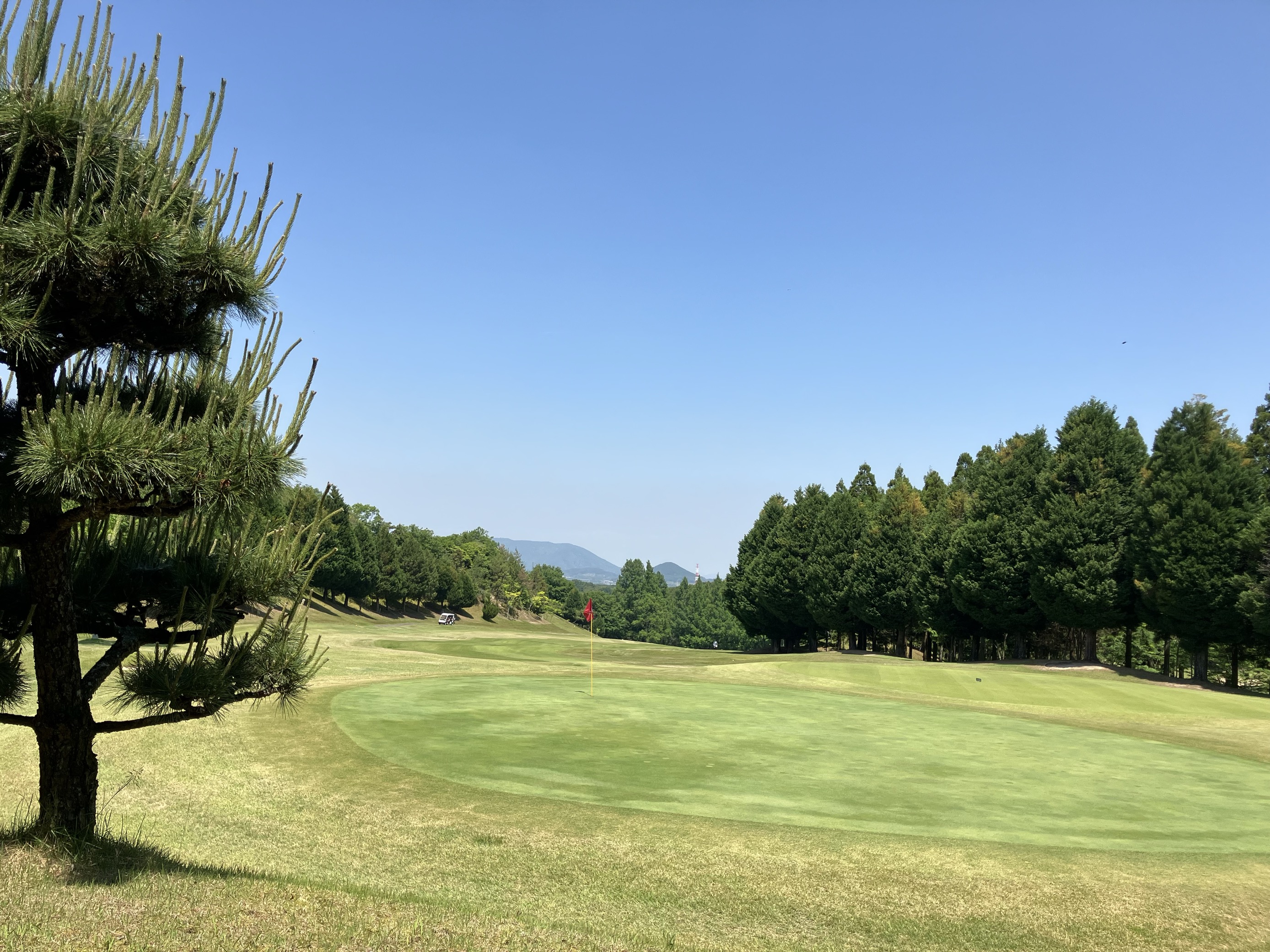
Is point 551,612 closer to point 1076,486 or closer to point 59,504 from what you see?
point 1076,486

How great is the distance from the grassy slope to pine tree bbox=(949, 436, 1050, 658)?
42111mm

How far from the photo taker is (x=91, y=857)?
8148mm

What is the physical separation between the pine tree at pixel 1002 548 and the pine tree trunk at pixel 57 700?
167 feet

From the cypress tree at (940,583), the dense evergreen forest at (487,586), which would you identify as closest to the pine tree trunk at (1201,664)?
the cypress tree at (940,583)

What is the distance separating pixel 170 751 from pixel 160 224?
42.7 ft

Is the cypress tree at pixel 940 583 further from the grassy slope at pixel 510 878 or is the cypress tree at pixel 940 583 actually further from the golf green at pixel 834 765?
the grassy slope at pixel 510 878

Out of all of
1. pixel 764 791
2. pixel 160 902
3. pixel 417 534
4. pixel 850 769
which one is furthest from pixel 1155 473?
pixel 417 534

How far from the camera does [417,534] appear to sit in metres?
129

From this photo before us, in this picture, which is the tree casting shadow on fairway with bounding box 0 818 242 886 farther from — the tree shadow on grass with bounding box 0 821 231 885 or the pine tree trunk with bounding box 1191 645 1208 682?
the pine tree trunk with bounding box 1191 645 1208 682

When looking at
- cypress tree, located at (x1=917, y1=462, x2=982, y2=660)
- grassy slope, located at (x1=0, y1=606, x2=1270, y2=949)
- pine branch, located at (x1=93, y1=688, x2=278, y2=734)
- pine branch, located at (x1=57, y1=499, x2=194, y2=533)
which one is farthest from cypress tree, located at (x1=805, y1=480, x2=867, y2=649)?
pine branch, located at (x1=57, y1=499, x2=194, y2=533)

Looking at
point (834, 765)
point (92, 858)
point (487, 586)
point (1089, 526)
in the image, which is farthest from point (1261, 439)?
point (487, 586)

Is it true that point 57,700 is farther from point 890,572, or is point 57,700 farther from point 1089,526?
point 890,572

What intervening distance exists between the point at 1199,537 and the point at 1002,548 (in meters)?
11.6

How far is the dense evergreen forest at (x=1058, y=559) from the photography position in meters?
43.2
